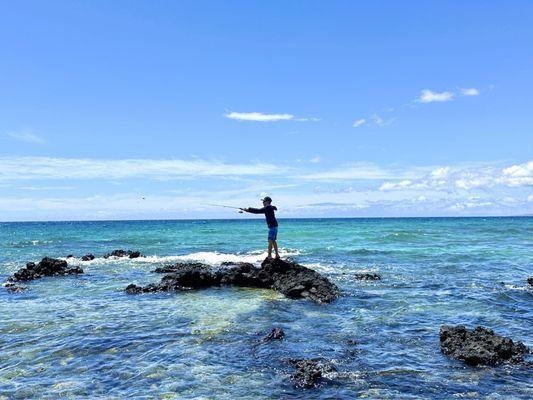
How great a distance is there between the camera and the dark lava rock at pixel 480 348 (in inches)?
399

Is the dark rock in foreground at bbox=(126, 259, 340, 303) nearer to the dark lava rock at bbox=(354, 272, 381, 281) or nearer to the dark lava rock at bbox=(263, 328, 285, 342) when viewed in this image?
the dark lava rock at bbox=(354, 272, 381, 281)

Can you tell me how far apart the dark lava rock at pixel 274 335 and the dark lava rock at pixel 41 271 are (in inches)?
656

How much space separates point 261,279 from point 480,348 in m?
10.8

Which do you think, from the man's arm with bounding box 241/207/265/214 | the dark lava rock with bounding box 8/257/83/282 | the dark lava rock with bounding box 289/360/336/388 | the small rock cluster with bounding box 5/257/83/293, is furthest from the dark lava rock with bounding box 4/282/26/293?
the dark lava rock with bounding box 289/360/336/388

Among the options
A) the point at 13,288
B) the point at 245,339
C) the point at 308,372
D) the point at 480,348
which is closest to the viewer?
the point at 308,372

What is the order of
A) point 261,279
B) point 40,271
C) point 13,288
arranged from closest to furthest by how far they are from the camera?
point 261,279 < point 13,288 < point 40,271

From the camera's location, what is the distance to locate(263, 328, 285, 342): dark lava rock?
11.8 metres

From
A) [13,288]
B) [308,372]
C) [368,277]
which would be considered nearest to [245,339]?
[308,372]

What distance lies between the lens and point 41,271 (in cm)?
2545

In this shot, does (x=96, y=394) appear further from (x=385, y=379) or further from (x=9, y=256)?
(x=9, y=256)

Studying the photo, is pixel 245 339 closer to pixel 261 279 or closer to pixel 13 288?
pixel 261 279

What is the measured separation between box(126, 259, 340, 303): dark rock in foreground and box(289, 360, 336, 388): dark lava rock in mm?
7751

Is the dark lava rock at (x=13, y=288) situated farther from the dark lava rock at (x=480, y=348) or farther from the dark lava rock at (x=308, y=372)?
the dark lava rock at (x=480, y=348)

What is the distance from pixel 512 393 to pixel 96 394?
23.5 ft
